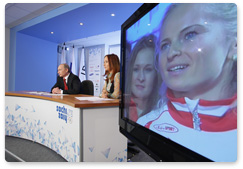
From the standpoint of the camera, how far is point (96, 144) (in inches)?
52.8

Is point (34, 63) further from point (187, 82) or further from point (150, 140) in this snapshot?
point (187, 82)

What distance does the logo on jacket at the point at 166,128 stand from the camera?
0.61 meters

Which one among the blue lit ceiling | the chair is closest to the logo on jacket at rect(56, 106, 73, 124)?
the chair

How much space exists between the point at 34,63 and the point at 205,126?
16.2ft

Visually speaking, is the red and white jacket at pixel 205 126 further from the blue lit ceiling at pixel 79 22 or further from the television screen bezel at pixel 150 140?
the blue lit ceiling at pixel 79 22

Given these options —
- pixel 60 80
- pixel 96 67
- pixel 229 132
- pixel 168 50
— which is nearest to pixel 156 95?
pixel 168 50

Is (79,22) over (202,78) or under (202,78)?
over

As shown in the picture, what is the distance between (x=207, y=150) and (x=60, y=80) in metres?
2.91

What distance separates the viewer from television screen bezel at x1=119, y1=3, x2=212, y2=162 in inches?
21.9

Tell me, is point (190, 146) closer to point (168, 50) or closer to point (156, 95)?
point (156, 95)

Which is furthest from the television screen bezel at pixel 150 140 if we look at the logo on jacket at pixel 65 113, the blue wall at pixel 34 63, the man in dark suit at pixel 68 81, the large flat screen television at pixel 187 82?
the blue wall at pixel 34 63

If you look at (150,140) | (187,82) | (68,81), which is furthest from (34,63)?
(187,82)

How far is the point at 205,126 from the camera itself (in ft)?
1.61

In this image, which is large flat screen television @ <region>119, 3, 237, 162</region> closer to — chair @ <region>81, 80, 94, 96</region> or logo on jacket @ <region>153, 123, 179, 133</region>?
logo on jacket @ <region>153, 123, 179, 133</region>
